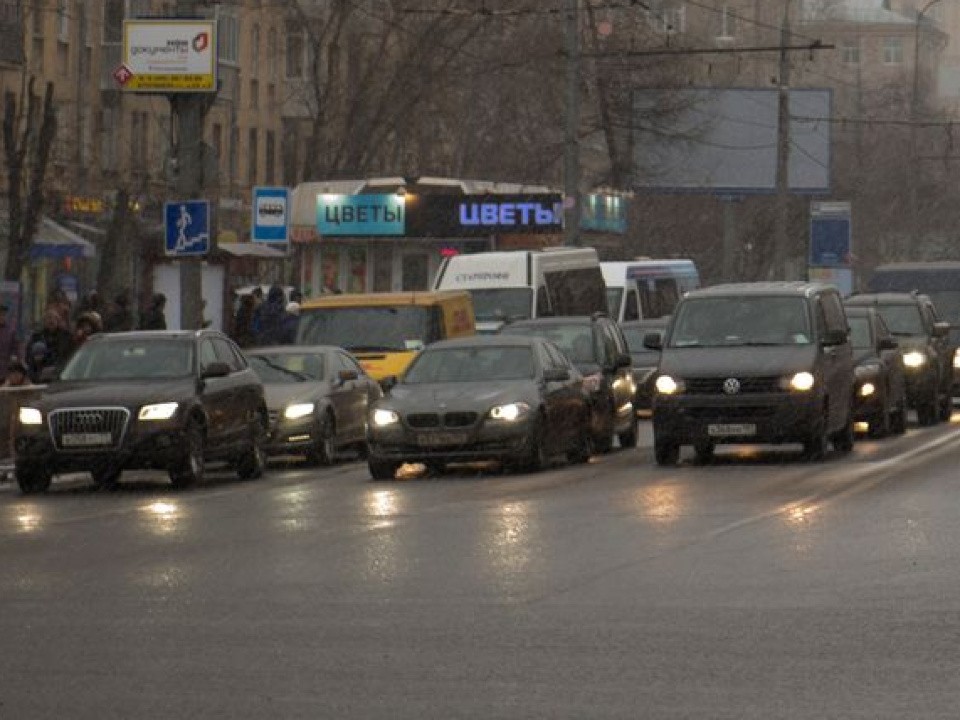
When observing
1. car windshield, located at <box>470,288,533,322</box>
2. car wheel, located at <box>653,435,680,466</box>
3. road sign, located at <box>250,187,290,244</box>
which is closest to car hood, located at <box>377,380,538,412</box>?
car wheel, located at <box>653,435,680,466</box>

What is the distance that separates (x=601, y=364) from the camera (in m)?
32.6

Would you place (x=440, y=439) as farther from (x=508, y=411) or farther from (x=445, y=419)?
(x=508, y=411)

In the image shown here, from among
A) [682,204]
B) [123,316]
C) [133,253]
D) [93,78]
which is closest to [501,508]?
[123,316]

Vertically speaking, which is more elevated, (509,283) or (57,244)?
(57,244)

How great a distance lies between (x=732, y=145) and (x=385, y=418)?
5801 centimetres

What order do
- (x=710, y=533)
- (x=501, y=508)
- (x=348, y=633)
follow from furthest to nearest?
(x=501, y=508), (x=710, y=533), (x=348, y=633)

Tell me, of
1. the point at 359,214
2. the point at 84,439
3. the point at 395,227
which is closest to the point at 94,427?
the point at 84,439

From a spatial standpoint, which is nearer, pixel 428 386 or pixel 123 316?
pixel 428 386

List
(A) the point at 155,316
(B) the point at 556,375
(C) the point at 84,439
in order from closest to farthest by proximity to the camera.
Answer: (C) the point at 84,439
(B) the point at 556,375
(A) the point at 155,316

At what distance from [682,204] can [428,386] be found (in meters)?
61.2

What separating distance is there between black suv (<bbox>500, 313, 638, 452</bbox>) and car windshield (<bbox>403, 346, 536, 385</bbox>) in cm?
208

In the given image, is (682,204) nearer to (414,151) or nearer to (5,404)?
(414,151)

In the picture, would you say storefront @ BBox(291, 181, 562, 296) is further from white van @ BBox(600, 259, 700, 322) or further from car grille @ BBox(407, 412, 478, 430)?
car grille @ BBox(407, 412, 478, 430)

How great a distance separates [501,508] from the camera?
22141mm
